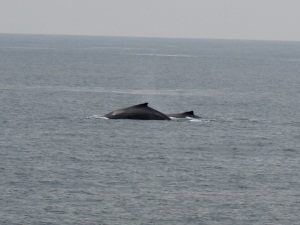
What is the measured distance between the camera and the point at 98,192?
2071 inches

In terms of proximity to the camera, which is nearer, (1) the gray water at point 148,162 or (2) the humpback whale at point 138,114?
(1) the gray water at point 148,162

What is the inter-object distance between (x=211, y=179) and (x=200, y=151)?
11445 mm

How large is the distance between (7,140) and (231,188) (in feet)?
79.1

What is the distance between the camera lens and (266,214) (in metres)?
48.2

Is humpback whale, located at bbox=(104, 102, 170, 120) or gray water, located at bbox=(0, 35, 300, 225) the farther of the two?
humpback whale, located at bbox=(104, 102, 170, 120)

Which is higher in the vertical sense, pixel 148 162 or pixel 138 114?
pixel 138 114

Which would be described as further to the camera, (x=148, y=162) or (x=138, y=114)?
(x=138, y=114)

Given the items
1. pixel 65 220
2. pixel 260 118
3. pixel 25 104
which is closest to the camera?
pixel 65 220

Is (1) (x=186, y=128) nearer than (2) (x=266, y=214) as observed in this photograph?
No

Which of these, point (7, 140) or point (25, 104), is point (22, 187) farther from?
point (25, 104)

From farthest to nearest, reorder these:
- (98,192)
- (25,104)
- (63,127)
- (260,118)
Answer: (25,104), (260,118), (63,127), (98,192)

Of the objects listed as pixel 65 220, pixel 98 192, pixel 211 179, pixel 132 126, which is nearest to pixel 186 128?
pixel 132 126

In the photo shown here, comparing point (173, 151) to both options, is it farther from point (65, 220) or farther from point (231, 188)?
point (65, 220)

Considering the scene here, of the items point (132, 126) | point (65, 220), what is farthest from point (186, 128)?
point (65, 220)
